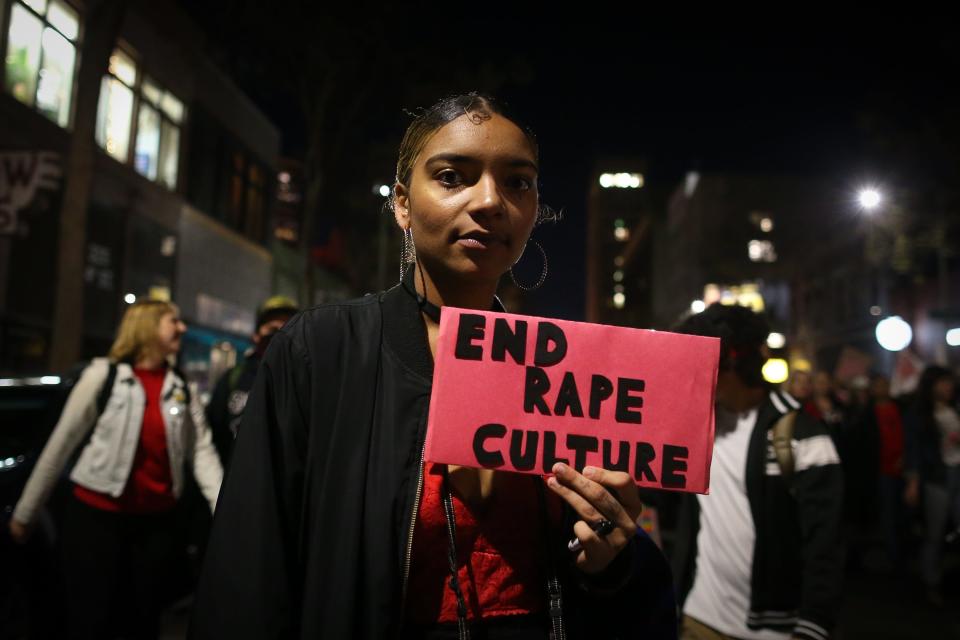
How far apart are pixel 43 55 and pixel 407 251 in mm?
16583

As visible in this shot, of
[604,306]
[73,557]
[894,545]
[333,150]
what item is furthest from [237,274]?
[604,306]

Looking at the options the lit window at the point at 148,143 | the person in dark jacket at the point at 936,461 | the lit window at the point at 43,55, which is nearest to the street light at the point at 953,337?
the person in dark jacket at the point at 936,461

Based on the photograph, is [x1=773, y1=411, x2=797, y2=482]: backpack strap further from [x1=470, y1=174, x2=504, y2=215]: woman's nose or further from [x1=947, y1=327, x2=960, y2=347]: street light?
[x1=947, y1=327, x2=960, y2=347]: street light

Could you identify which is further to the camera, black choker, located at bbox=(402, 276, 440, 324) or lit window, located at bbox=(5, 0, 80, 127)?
lit window, located at bbox=(5, 0, 80, 127)

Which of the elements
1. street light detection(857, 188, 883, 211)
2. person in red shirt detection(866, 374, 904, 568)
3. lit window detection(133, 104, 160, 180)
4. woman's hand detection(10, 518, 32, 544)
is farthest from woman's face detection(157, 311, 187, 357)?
street light detection(857, 188, 883, 211)

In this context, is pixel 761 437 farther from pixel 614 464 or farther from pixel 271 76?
pixel 271 76

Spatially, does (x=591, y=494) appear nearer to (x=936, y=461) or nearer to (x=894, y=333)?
(x=936, y=461)

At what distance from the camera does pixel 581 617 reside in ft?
6.06

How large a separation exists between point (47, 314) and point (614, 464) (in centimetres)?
1645

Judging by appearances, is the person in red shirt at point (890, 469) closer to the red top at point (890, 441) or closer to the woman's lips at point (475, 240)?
the red top at point (890, 441)

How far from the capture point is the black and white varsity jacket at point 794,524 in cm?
346

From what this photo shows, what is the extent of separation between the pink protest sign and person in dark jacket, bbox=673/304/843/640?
197 cm

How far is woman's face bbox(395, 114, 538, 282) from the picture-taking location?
1895 mm

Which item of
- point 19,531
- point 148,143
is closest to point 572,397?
point 19,531
